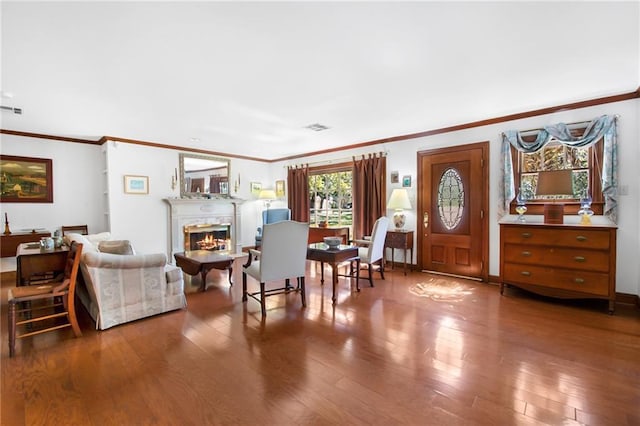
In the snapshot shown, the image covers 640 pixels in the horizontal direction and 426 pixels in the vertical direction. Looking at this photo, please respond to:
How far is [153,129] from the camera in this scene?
16.2ft

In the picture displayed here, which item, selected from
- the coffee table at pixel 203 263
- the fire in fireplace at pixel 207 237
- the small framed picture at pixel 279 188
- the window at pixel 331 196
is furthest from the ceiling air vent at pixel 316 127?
the fire in fireplace at pixel 207 237

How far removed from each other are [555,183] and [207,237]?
6406 mm

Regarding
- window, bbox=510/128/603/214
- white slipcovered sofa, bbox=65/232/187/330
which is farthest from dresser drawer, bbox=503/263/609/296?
white slipcovered sofa, bbox=65/232/187/330

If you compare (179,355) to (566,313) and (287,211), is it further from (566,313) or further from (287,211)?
(287,211)

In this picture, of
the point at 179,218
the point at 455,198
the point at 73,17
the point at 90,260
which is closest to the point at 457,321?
the point at 455,198

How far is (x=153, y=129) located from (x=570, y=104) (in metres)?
6.11

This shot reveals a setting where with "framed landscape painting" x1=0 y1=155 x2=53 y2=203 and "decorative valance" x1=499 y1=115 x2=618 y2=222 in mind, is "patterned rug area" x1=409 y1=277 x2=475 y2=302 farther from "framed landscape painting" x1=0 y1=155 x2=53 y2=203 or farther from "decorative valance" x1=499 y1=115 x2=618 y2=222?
"framed landscape painting" x1=0 y1=155 x2=53 y2=203

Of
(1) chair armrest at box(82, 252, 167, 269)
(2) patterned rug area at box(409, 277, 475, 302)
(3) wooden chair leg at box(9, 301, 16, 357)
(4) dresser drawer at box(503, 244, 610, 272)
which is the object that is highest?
(1) chair armrest at box(82, 252, 167, 269)

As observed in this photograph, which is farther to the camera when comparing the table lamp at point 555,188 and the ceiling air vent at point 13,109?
the ceiling air vent at point 13,109

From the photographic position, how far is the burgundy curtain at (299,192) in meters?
7.21

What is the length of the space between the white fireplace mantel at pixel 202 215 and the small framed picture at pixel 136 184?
1.53ft

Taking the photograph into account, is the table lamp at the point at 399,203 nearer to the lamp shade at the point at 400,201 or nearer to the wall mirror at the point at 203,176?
the lamp shade at the point at 400,201

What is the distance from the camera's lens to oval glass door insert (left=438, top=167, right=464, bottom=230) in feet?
15.8

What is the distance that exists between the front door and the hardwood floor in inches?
51.7
